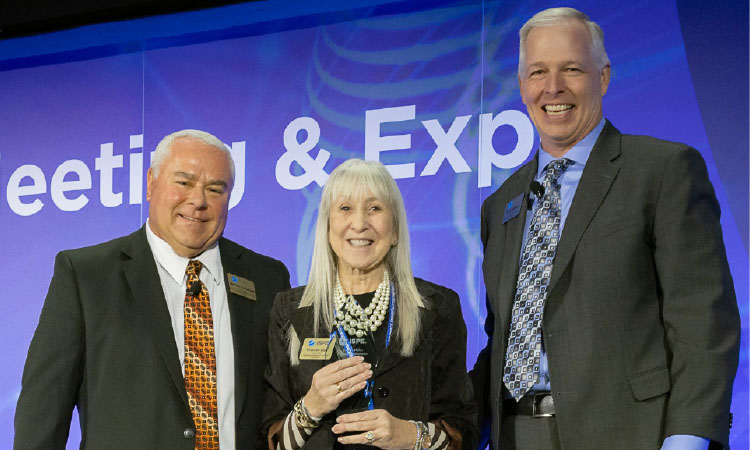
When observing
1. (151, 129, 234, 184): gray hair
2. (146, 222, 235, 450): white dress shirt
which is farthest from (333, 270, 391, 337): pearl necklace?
Result: (151, 129, 234, 184): gray hair

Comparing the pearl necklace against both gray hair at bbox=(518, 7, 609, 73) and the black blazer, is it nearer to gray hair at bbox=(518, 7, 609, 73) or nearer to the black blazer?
the black blazer

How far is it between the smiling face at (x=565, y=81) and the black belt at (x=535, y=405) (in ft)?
2.52

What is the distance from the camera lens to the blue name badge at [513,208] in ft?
9.44

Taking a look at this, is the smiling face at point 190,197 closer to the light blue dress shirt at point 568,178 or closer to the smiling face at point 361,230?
the smiling face at point 361,230

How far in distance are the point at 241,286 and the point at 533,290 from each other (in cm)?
108

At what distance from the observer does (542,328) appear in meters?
2.61

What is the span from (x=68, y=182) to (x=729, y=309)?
503cm

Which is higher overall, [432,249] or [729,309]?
[432,249]

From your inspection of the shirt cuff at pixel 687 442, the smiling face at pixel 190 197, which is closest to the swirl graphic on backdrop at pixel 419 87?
the smiling face at pixel 190 197

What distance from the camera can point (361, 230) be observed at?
2.94m

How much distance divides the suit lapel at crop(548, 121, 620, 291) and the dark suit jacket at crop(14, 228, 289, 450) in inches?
44.5

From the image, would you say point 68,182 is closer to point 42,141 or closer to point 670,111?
point 42,141

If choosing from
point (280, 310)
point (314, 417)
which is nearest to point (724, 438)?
point (314, 417)

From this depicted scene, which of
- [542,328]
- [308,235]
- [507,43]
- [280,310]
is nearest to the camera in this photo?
[542,328]
